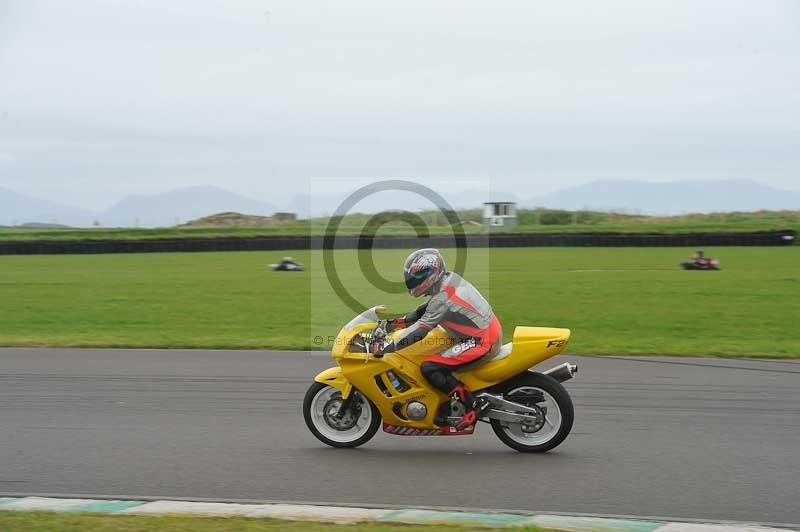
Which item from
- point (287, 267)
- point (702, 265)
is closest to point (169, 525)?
point (287, 267)

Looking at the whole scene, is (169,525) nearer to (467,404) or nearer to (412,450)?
(412,450)

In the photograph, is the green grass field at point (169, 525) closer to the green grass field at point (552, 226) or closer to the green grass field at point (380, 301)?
the green grass field at point (380, 301)

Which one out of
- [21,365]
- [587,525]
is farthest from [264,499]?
[21,365]

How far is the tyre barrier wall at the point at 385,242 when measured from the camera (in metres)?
42.6

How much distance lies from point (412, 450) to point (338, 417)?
73 centimetres

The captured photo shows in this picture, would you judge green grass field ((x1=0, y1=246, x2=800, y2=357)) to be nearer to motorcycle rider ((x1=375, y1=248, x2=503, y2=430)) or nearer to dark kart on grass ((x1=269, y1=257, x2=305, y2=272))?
dark kart on grass ((x1=269, y1=257, x2=305, y2=272))

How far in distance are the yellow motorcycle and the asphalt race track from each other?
21 centimetres

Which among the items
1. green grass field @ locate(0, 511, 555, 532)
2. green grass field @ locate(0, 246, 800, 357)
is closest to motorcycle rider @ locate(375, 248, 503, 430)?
green grass field @ locate(0, 511, 555, 532)

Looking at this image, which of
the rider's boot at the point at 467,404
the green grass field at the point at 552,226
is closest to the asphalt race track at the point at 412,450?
the rider's boot at the point at 467,404

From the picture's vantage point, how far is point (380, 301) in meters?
21.6

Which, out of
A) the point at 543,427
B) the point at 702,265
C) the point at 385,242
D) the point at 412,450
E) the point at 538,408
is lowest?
the point at 412,450

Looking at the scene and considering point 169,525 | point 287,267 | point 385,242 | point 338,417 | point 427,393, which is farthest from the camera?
point 385,242

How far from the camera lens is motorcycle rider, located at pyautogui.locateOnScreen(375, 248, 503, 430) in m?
7.50

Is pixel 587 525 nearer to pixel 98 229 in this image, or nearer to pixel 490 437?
pixel 490 437
